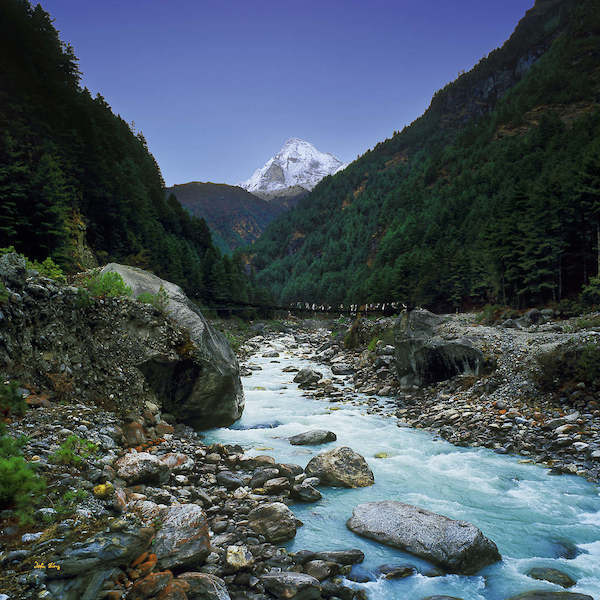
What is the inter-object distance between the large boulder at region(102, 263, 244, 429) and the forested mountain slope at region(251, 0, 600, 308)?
29759 mm

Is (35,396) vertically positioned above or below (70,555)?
above

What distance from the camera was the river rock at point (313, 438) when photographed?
34.5 feet

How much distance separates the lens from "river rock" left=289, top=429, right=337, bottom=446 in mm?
10508

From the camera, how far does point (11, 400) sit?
18.6 ft

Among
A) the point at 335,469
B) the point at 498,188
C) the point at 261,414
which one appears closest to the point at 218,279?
the point at 261,414

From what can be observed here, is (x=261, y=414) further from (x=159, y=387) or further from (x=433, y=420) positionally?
(x=433, y=420)

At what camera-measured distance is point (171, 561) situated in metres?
4.07

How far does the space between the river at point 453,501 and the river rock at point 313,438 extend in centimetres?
23

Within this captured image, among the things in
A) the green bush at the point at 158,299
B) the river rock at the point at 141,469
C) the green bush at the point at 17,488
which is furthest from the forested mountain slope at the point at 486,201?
the green bush at the point at 17,488

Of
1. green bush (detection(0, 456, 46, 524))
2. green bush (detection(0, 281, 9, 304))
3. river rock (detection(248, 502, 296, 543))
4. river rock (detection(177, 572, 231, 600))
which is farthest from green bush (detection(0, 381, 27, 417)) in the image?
river rock (detection(248, 502, 296, 543))

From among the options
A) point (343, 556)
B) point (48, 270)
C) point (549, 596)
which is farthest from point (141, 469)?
point (549, 596)

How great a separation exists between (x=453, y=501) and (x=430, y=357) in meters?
9.00

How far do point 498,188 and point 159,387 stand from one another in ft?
294

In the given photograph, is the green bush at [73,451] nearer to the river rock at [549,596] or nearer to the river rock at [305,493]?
the river rock at [305,493]
